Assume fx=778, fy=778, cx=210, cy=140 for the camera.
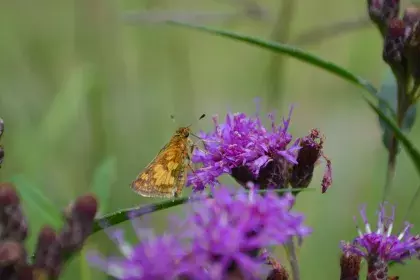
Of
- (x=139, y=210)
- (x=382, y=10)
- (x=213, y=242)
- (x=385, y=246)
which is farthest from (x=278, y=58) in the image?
(x=213, y=242)

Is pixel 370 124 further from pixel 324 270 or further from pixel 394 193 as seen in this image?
pixel 324 270

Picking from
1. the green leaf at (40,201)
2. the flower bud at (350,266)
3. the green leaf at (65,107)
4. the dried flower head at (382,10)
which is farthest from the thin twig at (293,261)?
the green leaf at (65,107)

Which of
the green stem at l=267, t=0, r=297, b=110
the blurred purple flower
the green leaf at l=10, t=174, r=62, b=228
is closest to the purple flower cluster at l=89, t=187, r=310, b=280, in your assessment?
the blurred purple flower

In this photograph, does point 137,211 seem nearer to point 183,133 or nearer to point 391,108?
point 183,133

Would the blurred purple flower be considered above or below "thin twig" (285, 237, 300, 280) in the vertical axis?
above

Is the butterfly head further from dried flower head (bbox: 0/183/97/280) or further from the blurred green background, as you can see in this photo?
dried flower head (bbox: 0/183/97/280)

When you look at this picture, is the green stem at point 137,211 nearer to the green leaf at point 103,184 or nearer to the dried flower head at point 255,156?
the dried flower head at point 255,156

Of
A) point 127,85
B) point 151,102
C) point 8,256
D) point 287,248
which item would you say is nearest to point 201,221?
point 8,256
